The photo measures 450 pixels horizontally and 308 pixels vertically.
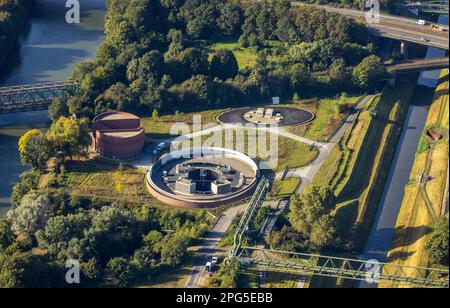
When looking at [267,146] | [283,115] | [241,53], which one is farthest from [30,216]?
[241,53]

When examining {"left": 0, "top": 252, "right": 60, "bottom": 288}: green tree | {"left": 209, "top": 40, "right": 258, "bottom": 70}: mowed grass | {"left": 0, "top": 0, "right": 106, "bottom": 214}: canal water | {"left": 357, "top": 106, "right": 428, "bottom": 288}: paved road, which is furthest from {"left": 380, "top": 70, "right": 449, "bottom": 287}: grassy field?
{"left": 0, "top": 0, "right": 106, "bottom": 214}: canal water

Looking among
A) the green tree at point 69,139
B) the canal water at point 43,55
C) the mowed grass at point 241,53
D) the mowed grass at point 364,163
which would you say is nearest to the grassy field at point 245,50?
the mowed grass at point 241,53

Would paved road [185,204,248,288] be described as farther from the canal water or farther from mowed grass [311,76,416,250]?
the canal water

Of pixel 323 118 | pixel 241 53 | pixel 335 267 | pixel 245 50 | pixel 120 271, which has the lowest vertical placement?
pixel 335 267

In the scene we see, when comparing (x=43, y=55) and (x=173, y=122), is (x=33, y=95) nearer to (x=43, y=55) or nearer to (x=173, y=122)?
(x=173, y=122)

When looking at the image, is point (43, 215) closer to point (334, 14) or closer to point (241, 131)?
point (241, 131)

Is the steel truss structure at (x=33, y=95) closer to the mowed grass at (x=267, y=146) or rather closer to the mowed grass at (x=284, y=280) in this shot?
the mowed grass at (x=267, y=146)

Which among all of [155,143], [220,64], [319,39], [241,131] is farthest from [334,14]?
[155,143]
